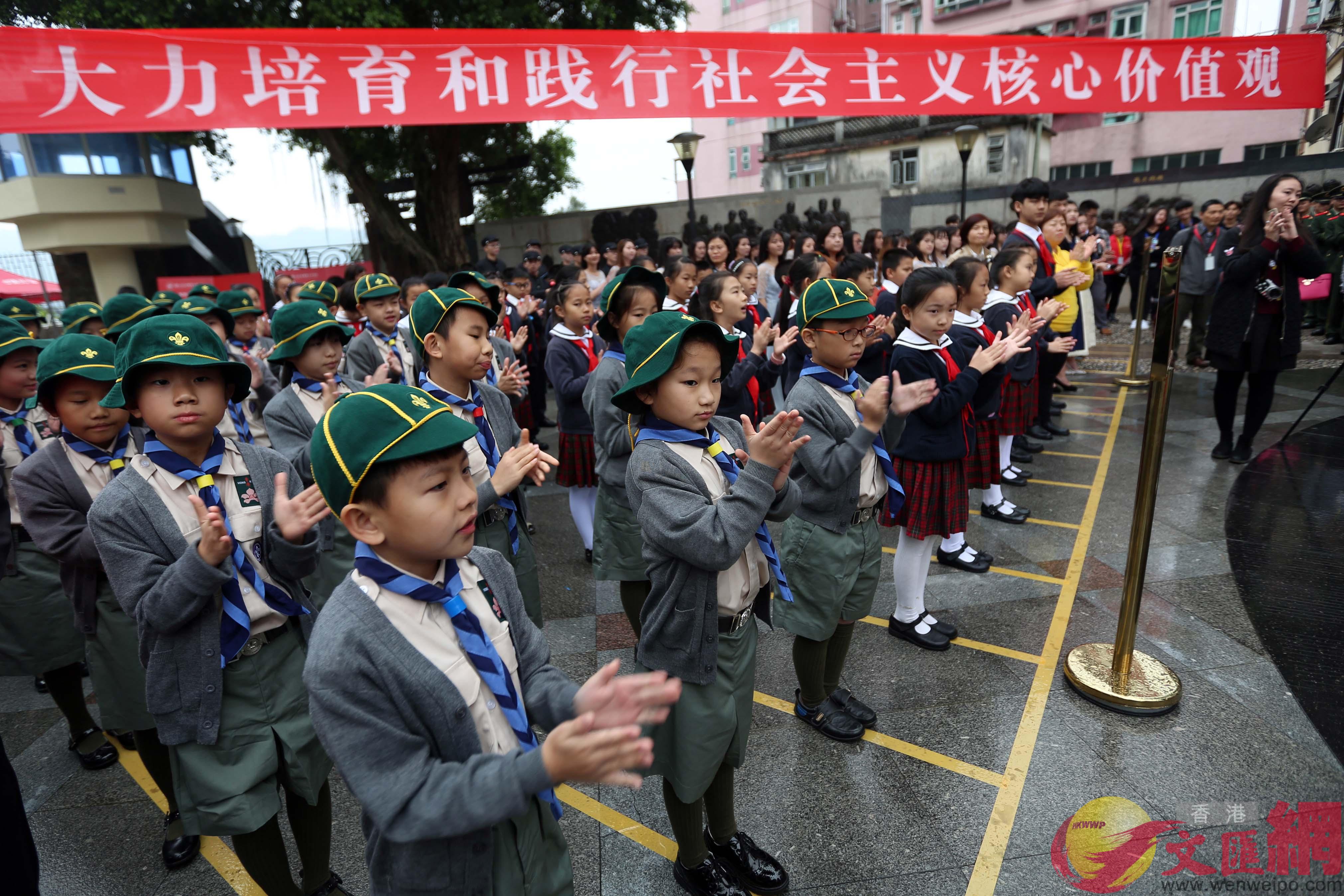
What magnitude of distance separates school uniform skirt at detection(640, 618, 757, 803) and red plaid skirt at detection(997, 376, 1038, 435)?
13.7 ft

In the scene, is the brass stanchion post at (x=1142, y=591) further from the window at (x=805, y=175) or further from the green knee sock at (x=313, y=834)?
the window at (x=805, y=175)

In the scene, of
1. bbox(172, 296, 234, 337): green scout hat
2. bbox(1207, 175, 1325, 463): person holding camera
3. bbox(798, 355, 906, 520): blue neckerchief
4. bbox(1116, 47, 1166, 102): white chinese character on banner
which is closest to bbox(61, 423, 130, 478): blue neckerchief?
bbox(172, 296, 234, 337): green scout hat

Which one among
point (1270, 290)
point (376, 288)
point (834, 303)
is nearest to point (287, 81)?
point (376, 288)

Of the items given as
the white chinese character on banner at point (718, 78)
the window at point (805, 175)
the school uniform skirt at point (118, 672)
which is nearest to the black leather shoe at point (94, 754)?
the school uniform skirt at point (118, 672)

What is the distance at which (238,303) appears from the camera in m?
6.30

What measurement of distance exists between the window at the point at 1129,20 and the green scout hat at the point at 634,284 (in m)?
27.5

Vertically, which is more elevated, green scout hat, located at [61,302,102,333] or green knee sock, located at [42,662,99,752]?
green scout hat, located at [61,302,102,333]

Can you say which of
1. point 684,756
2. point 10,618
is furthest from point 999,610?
point 10,618

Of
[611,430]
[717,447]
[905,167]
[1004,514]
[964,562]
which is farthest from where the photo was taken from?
[905,167]

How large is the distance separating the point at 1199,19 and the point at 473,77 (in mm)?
26504

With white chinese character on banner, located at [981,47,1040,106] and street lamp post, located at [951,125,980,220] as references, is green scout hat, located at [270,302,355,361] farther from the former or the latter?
street lamp post, located at [951,125,980,220]

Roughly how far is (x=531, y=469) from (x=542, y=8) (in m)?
13.5

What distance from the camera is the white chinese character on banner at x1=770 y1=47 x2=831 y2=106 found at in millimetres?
6426

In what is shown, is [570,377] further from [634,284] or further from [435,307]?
[435,307]
